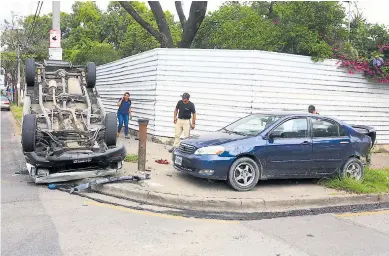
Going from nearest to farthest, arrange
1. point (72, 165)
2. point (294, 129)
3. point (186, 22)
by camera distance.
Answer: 1. point (72, 165)
2. point (294, 129)
3. point (186, 22)

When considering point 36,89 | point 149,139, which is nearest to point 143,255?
point 36,89

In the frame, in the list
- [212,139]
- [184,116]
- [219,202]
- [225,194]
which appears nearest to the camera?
[219,202]

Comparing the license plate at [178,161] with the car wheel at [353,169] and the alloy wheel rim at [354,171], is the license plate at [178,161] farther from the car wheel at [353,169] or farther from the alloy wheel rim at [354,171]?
the alloy wheel rim at [354,171]

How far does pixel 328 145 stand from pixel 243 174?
6.11 feet

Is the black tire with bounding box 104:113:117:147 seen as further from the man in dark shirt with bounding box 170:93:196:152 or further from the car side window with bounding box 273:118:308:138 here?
the car side window with bounding box 273:118:308:138

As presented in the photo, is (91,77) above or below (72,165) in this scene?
above

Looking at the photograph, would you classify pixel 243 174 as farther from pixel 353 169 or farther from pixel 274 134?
pixel 353 169

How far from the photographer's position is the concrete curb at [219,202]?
247 inches

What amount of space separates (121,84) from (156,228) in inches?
434

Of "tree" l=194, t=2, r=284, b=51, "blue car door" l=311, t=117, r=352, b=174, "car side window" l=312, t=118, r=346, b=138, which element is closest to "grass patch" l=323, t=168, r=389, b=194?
"blue car door" l=311, t=117, r=352, b=174

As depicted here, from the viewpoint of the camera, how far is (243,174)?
7.07m

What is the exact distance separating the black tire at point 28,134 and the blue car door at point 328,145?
5.15m

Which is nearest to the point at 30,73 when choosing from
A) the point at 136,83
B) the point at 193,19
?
the point at 136,83

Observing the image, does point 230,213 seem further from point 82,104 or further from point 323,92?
point 323,92
